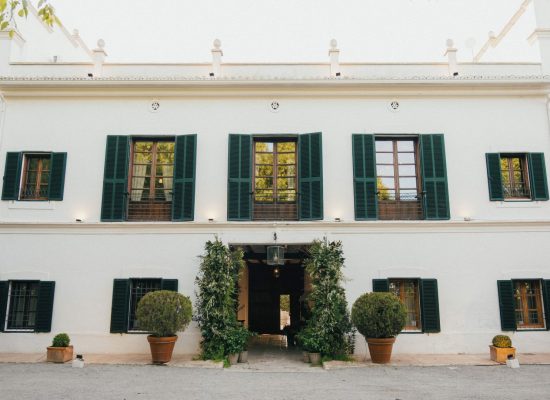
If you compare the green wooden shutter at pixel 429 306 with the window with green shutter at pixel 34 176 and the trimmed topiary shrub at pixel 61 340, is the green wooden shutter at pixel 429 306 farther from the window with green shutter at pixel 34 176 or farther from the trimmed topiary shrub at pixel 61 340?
the window with green shutter at pixel 34 176

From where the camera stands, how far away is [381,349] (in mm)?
8945

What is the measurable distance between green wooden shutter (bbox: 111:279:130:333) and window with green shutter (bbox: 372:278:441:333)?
18.9ft

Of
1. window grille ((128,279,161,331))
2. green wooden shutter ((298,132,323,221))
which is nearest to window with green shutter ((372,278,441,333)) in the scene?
green wooden shutter ((298,132,323,221))

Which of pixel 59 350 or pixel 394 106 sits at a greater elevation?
pixel 394 106

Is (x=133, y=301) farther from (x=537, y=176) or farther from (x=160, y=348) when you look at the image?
(x=537, y=176)

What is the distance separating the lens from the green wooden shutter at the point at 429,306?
9.80 metres

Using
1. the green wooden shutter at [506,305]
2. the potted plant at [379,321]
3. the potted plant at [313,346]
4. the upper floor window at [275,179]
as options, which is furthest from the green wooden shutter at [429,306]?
the upper floor window at [275,179]

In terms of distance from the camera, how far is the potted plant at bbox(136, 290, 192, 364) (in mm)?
8867

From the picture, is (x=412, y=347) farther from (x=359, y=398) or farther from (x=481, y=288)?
(x=359, y=398)

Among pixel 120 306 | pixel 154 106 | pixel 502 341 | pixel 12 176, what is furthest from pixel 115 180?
pixel 502 341

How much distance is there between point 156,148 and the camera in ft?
35.9

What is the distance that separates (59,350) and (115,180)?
3.97 metres

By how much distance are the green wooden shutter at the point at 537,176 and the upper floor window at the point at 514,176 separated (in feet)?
0.44

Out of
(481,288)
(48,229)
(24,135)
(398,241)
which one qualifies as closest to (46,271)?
(48,229)
